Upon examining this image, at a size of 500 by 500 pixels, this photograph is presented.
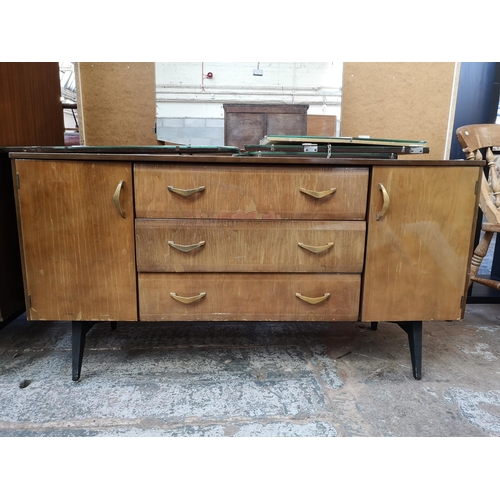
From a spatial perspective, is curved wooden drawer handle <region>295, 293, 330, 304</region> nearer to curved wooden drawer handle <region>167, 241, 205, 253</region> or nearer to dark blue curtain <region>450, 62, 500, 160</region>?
curved wooden drawer handle <region>167, 241, 205, 253</region>

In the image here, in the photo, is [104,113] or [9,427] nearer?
[9,427]

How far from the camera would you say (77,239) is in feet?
3.64

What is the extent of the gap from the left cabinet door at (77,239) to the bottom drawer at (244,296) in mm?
83

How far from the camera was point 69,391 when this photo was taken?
1175mm

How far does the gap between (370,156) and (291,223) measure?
34cm

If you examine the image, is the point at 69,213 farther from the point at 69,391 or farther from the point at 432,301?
the point at 432,301

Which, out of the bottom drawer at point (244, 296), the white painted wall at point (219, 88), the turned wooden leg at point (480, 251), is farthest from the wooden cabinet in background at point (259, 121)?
the turned wooden leg at point (480, 251)

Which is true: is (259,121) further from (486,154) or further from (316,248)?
(486,154)

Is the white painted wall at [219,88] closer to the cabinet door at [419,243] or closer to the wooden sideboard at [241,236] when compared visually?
the wooden sideboard at [241,236]

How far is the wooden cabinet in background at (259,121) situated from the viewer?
166cm

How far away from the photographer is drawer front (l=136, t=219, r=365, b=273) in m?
1.12

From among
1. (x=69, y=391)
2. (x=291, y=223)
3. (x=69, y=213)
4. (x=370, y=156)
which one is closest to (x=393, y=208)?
(x=370, y=156)

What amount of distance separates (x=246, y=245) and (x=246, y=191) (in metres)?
0.17

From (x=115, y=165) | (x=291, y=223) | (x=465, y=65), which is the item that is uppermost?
(x=465, y=65)
